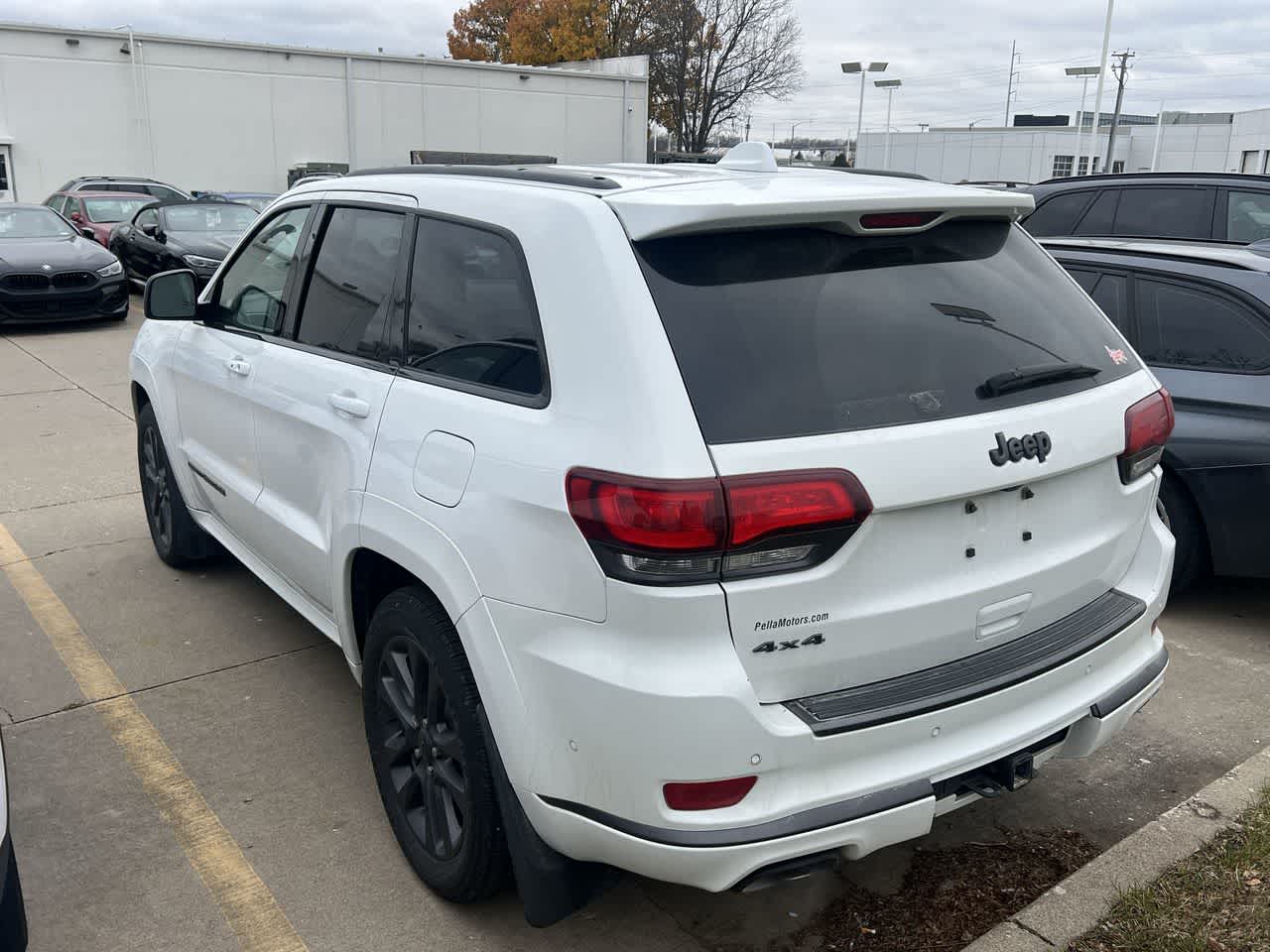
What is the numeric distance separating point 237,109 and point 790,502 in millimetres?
34747

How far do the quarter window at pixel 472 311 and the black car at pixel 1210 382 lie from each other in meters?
3.06

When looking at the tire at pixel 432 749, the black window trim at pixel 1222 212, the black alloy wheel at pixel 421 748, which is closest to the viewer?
the tire at pixel 432 749

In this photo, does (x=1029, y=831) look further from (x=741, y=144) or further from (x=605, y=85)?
(x=605, y=85)

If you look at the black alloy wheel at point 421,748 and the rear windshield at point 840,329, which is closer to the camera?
the rear windshield at point 840,329

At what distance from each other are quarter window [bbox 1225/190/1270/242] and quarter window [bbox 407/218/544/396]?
266 inches

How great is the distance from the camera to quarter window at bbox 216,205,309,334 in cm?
387

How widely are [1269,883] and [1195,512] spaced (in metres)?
2.26

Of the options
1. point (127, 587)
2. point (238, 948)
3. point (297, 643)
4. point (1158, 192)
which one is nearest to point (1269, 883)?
point (238, 948)

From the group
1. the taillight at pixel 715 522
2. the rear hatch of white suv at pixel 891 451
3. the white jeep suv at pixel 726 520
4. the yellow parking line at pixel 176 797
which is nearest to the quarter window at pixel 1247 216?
the white jeep suv at pixel 726 520

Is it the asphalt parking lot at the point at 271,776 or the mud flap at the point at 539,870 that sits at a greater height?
the mud flap at the point at 539,870

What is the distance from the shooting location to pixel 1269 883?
285 cm

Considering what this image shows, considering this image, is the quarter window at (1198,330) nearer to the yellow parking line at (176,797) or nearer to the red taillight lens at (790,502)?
the red taillight lens at (790,502)

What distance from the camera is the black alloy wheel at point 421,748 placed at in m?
2.76

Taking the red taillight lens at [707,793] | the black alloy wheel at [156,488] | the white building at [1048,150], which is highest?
the white building at [1048,150]
